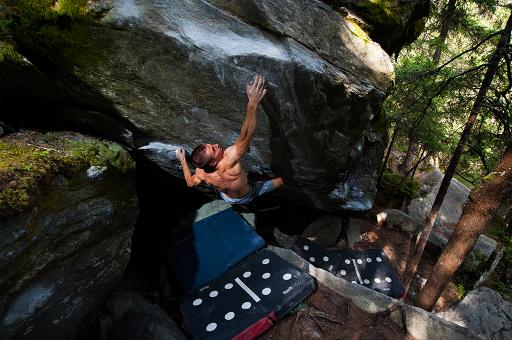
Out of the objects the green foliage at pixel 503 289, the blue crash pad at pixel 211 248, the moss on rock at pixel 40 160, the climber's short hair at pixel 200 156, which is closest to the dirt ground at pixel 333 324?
the blue crash pad at pixel 211 248

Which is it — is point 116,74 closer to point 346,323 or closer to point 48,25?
point 48,25

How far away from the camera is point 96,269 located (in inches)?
159

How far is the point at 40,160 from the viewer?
11.4ft

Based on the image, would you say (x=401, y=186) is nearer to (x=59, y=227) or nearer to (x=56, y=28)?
(x=59, y=227)

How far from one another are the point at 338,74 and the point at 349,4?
225 cm

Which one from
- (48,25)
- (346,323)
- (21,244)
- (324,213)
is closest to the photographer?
(21,244)

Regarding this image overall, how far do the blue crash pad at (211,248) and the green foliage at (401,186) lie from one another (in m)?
8.74

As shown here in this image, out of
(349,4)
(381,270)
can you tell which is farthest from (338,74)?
(381,270)

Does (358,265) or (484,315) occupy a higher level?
(484,315)

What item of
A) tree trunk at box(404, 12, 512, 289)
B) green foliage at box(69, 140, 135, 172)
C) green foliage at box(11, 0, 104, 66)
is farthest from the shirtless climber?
tree trunk at box(404, 12, 512, 289)

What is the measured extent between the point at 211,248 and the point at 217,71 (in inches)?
151

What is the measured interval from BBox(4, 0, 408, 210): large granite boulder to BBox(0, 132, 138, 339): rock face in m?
0.93

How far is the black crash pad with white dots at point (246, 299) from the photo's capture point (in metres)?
4.70

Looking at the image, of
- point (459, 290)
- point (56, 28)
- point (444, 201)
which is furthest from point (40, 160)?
point (444, 201)
